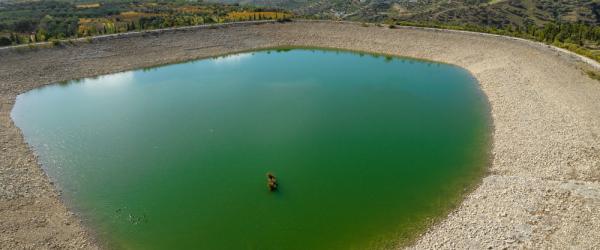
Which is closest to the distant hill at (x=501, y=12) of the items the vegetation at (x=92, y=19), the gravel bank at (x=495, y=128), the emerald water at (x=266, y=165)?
the vegetation at (x=92, y=19)

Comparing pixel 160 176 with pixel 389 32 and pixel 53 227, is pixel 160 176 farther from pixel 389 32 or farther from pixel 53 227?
pixel 389 32

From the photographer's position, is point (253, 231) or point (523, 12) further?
point (523, 12)

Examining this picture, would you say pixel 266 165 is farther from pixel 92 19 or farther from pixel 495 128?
pixel 92 19

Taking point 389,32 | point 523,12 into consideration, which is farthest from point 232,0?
point 389,32

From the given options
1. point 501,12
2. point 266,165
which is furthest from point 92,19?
point 501,12

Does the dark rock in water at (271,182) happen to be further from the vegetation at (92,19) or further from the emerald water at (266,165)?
the vegetation at (92,19)

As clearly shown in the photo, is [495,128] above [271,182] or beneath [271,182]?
above

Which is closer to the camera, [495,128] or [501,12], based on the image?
[495,128]
